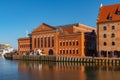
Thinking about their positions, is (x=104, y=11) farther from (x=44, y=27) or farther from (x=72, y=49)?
(x=44, y=27)

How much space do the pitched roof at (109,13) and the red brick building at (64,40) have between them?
37.5 feet

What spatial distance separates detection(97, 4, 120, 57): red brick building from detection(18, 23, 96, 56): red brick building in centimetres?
1116

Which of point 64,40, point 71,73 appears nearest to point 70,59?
point 64,40

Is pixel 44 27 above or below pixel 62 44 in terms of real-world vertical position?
above

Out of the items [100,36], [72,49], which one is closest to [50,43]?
[72,49]

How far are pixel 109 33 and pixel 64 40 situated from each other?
23383 mm

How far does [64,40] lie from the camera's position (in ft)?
332

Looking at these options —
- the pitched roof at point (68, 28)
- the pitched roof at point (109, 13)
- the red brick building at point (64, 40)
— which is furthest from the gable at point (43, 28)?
the pitched roof at point (109, 13)

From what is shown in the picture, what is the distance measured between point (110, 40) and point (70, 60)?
15.5m

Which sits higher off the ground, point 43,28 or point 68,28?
point 43,28

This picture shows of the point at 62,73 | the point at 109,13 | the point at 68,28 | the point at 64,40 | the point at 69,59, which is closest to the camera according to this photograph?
the point at 62,73

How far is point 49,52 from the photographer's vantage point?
107m

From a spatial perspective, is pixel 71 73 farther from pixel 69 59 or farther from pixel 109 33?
pixel 69 59

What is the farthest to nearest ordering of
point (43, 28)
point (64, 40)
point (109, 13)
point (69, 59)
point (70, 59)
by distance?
point (43, 28), point (64, 40), point (69, 59), point (70, 59), point (109, 13)
